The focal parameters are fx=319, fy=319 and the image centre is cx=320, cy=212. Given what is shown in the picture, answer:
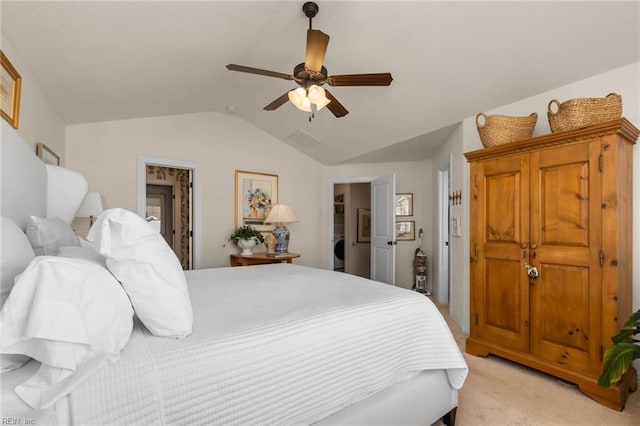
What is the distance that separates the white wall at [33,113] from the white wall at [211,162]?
0.60m

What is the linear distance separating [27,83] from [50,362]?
2205 millimetres

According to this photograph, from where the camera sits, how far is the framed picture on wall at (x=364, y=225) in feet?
22.3

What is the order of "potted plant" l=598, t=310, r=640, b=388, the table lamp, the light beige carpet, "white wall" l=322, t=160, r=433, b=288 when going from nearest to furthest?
"potted plant" l=598, t=310, r=640, b=388
the light beige carpet
the table lamp
"white wall" l=322, t=160, r=433, b=288

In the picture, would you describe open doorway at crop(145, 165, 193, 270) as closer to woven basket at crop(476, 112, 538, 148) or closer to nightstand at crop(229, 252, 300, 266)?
nightstand at crop(229, 252, 300, 266)

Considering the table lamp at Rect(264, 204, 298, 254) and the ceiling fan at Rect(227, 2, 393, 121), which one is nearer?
the ceiling fan at Rect(227, 2, 393, 121)

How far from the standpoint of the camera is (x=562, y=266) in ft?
7.17

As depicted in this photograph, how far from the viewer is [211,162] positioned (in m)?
4.43

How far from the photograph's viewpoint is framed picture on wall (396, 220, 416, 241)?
5273mm

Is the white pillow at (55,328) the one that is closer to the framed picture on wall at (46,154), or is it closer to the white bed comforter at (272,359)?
the white bed comforter at (272,359)

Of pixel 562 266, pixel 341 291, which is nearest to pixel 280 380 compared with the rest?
pixel 341 291

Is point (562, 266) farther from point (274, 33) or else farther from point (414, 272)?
point (414, 272)

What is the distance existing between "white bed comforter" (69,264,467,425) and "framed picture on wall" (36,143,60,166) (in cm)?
173

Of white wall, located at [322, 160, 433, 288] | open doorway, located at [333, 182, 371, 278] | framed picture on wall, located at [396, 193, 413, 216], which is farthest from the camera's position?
open doorway, located at [333, 182, 371, 278]

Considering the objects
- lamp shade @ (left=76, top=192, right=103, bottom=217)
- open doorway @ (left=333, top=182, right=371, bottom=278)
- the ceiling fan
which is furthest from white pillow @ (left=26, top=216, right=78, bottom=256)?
open doorway @ (left=333, top=182, right=371, bottom=278)
